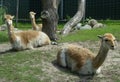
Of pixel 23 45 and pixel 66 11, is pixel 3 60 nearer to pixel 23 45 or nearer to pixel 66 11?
pixel 23 45

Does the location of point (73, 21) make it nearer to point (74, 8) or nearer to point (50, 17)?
point (50, 17)

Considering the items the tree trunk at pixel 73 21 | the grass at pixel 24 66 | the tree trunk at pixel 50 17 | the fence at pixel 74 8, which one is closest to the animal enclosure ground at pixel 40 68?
the grass at pixel 24 66

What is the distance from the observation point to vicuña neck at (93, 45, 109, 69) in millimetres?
10039

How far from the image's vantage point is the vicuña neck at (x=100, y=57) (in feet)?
32.9

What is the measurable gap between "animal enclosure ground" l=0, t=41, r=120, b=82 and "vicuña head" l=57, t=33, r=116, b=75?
17cm

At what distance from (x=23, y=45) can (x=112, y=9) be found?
12193 millimetres

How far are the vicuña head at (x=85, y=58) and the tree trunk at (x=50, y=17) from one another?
2.91m

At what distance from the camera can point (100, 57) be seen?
33.1 feet

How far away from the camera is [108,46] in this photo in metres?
9.87

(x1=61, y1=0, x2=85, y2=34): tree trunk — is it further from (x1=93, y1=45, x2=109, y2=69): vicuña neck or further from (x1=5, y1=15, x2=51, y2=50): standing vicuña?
(x1=93, y1=45, x2=109, y2=69): vicuña neck

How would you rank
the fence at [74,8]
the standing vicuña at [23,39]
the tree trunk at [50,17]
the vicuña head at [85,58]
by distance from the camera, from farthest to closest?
1. the fence at [74,8]
2. the tree trunk at [50,17]
3. the standing vicuña at [23,39]
4. the vicuña head at [85,58]

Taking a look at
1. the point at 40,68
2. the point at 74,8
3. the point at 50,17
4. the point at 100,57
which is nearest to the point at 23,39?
the point at 50,17

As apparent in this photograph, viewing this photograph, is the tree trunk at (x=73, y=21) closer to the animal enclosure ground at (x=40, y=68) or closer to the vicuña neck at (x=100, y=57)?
the animal enclosure ground at (x=40, y=68)

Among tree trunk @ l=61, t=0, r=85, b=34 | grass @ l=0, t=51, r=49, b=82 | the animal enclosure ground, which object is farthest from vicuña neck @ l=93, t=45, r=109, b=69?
tree trunk @ l=61, t=0, r=85, b=34
